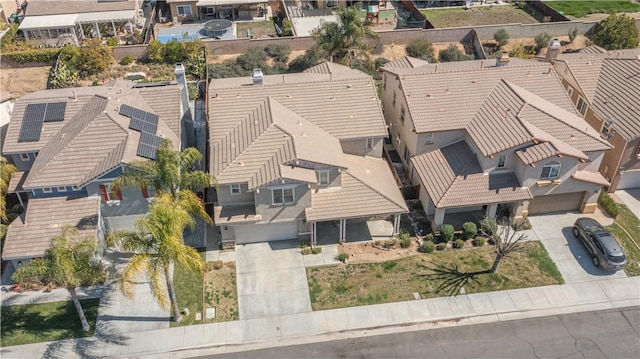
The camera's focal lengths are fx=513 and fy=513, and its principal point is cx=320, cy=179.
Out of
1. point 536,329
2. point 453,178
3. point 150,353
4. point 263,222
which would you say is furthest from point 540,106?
point 150,353

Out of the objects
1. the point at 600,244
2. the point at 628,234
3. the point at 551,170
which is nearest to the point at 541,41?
the point at 551,170

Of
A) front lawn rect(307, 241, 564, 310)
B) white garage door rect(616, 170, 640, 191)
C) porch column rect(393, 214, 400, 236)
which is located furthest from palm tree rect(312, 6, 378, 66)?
white garage door rect(616, 170, 640, 191)

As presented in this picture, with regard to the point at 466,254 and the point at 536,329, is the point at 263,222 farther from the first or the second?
the point at 536,329

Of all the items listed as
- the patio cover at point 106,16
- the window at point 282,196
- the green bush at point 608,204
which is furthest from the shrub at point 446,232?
the patio cover at point 106,16

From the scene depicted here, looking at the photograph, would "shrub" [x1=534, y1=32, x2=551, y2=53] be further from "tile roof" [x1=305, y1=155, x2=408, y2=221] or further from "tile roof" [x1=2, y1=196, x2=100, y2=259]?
"tile roof" [x1=2, y1=196, x2=100, y2=259]

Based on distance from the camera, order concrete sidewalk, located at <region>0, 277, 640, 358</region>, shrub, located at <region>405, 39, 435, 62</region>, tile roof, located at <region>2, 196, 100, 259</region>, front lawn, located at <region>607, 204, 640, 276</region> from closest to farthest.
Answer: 1. concrete sidewalk, located at <region>0, 277, 640, 358</region>
2. tile roof, located at <region>2, 196, 100, 259</region>
3. front lawn, located at <region>607, 204, 640, 276</region>
4. shrub, located at <region>405, 39, 435, 62</region>

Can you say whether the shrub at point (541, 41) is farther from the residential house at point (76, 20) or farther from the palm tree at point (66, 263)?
the palm tree at point (66, 263)
